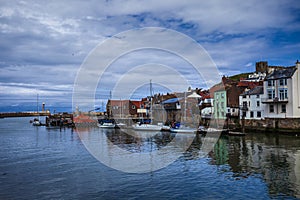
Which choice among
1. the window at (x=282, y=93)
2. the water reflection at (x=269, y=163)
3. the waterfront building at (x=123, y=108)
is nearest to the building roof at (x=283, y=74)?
the window at (x=282, y=93)

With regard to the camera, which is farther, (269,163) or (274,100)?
(274,100)

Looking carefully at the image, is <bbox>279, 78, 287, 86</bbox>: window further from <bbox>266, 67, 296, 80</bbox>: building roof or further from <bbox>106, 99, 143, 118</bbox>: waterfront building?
<bbox>106, 99, 143, 118</bbox>: waterfront building

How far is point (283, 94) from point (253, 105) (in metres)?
7.23

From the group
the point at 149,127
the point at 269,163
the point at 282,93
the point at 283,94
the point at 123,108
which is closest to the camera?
the point at 269,163

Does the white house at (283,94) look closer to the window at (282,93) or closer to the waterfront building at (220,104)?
the window at (282,93)

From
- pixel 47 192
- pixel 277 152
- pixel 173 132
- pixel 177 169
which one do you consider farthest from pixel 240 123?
pixel 47 192

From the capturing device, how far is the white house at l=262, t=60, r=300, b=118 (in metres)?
45.5

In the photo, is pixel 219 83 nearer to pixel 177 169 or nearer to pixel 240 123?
pixel 240 123

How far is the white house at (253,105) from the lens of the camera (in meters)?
51.9

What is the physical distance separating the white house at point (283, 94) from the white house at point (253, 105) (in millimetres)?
1705

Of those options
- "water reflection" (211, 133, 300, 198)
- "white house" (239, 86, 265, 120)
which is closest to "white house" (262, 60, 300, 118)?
"white house" (239, 86, 265, 120)

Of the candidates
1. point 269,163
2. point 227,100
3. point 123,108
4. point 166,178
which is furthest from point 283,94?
point 123,108

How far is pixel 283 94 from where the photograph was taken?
46.9 m

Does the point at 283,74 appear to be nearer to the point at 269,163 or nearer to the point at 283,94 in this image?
the point at 283,94
